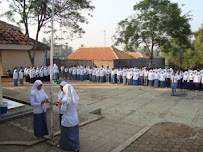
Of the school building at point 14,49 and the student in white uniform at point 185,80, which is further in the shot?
the student in white uniform at point 185,80

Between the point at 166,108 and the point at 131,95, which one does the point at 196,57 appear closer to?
the point at 131,95

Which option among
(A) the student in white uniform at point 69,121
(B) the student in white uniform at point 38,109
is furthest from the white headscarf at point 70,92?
(B) the student in white uniform at point 38,109

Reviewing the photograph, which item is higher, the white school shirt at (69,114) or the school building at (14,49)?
the school building at (14,49)

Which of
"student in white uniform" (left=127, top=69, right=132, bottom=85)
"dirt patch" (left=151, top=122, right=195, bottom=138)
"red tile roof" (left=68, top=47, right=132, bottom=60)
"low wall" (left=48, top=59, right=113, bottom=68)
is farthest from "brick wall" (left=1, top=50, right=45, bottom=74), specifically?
"dirt patch" (left=151, top=122, right=195, bottom=138)

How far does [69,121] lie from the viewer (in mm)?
4633

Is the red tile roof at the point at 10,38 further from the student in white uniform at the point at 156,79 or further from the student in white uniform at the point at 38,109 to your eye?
the student in white uniform at the point at 156,79

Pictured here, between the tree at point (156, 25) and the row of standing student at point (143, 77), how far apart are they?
3980 millimetres

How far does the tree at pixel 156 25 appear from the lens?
54.4 feet

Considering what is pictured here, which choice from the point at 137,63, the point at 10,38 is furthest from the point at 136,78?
the point at 137,63

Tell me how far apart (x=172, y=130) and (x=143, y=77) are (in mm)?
9355

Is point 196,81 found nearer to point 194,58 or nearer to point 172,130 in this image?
point 172,130

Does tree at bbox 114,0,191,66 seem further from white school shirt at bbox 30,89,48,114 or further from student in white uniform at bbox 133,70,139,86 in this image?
white school shirt at bbox 30,89,48,114

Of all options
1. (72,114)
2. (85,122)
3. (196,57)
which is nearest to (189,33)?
(196,57)

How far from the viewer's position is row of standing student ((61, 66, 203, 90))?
43.3ft
